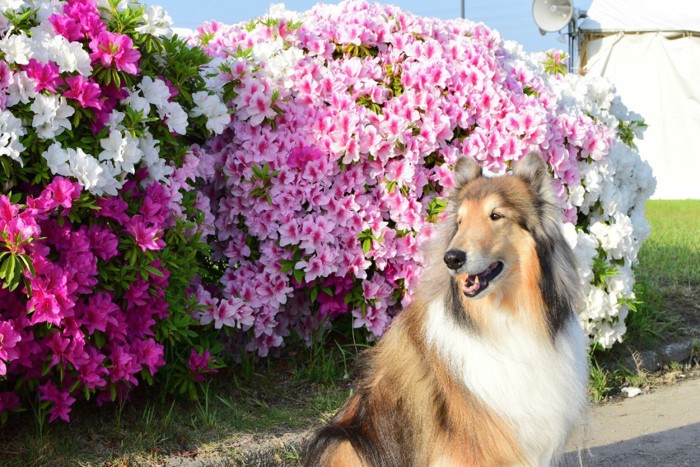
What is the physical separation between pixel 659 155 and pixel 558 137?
1350cm

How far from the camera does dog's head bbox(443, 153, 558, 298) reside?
10.6 ft

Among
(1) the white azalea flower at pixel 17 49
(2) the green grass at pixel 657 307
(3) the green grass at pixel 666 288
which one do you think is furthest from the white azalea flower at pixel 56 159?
(3) the green grass at pixel 666 288

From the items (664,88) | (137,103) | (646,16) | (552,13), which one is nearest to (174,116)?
(137,103)

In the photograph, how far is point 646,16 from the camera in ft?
56.3

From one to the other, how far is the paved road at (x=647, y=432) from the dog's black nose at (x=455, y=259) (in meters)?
1.25

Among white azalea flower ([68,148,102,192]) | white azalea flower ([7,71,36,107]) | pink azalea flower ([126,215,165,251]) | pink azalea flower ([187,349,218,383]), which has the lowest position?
pink azalea flower ([187,349,218,383])

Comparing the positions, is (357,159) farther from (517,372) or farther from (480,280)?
(517,372)

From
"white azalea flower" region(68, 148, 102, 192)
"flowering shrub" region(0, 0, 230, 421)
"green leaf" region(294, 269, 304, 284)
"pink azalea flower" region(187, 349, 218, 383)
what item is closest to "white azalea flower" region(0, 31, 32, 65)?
"flowering shrub" region(0, 0, 230, 421)

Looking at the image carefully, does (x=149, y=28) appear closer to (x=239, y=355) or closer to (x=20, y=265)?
(x=20, y=265)

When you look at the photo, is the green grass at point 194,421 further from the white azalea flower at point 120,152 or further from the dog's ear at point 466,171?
the dog's ear at point 466,171

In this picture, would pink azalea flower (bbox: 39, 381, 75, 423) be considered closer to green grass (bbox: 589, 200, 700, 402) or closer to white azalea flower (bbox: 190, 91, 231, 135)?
white azalea flower (bbox: 190, 91, 231, 135)

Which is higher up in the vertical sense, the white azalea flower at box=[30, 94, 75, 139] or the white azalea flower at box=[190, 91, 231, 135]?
the white azalea flower at box=[30, 94, 75, 139]

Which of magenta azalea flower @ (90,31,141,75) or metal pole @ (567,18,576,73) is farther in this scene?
metal pole @ (567,18,576,73)

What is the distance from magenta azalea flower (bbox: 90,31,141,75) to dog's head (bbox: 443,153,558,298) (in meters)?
1.76
